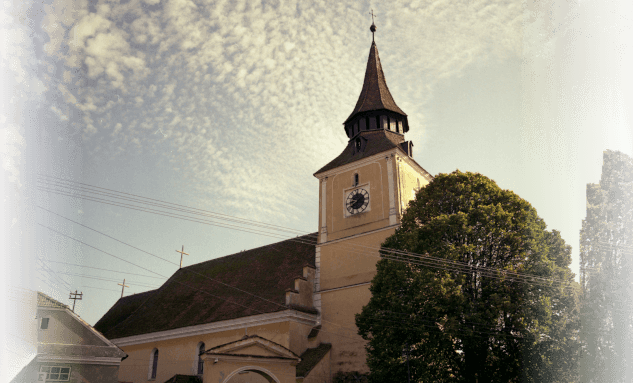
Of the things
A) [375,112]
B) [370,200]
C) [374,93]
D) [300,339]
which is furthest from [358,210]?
[374,93]

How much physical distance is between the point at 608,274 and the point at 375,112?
62.5 ft

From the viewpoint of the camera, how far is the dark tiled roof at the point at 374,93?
35359 millimetres

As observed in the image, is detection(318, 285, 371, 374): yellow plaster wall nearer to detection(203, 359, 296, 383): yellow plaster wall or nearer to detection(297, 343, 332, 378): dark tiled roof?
detection(297, 343, 332, 378): dark tiled roof

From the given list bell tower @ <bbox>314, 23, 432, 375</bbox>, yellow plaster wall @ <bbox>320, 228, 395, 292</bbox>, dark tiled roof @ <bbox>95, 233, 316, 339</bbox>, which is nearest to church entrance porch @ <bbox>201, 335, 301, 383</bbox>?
bell tower @ <bbox>314, 23, 432, 375</bbox>

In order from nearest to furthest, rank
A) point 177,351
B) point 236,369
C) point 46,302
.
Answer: point 236,369, point 46,302, point 177,351

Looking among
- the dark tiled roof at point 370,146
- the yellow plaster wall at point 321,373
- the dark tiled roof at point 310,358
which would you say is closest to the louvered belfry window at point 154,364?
the dark tiled roof at point 310,358

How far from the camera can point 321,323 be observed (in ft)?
96.2

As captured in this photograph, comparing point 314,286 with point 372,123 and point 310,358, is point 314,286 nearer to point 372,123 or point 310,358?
point 310,358

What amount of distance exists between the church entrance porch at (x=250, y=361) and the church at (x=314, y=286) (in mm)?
407

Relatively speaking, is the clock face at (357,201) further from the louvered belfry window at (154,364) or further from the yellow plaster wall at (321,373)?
the louvered belfry window at (154,364)

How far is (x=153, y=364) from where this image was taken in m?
33.0

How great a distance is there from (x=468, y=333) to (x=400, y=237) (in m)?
5.93

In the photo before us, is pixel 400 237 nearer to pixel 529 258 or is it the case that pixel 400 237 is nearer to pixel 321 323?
pixel 529 258

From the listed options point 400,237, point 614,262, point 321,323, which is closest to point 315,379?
point 321,323
